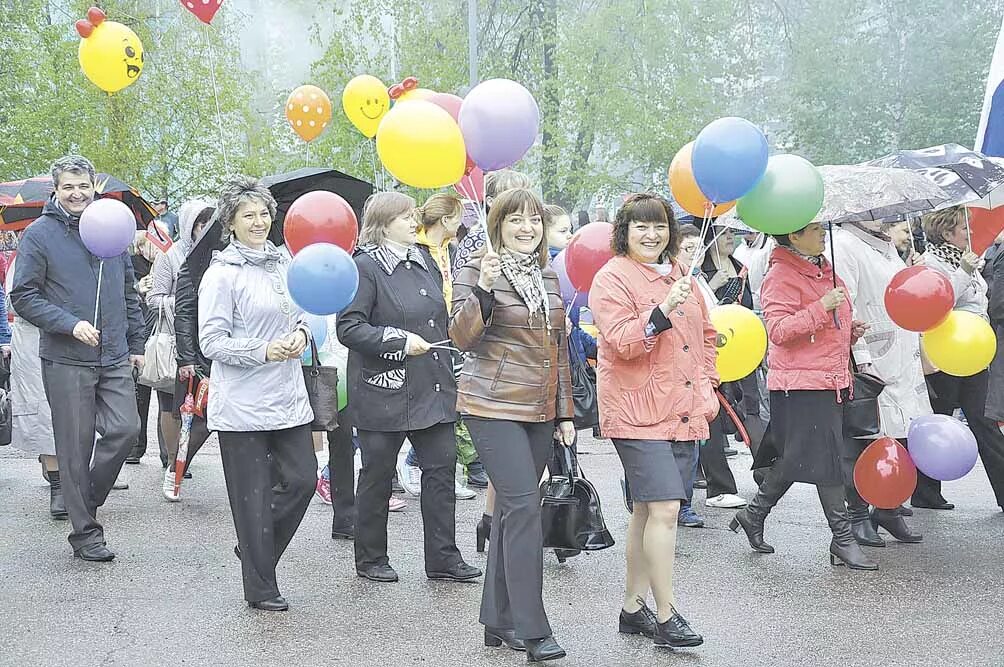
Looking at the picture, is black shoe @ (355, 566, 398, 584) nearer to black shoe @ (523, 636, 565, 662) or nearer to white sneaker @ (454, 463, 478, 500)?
black shoe @ (523, 636, 565, 662)

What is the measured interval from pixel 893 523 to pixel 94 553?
4366 mm

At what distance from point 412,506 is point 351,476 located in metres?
0.97

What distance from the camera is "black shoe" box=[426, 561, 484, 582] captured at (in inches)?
241

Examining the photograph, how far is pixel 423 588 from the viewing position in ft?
19.8

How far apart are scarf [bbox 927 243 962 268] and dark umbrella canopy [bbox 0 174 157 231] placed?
5.43 m

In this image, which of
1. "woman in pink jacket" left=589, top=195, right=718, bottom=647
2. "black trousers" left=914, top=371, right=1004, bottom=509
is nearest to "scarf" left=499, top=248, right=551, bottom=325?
"woman in pink jacket" left=589, top=195, right=718, bottom=647

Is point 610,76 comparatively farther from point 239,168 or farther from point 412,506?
point 412,506

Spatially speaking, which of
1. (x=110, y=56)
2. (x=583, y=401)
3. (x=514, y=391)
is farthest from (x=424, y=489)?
(x=110, y=56)

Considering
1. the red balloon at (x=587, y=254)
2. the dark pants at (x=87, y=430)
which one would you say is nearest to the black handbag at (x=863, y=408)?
the red balloon at (x=587, y=254)

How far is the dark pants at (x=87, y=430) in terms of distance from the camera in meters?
6.60

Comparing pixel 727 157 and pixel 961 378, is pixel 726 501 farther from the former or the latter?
pixel 727 157

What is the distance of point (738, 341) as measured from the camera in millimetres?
6578

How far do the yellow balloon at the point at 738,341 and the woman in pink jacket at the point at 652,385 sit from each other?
1.40m

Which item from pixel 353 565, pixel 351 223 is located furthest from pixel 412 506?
pixel 351 223
